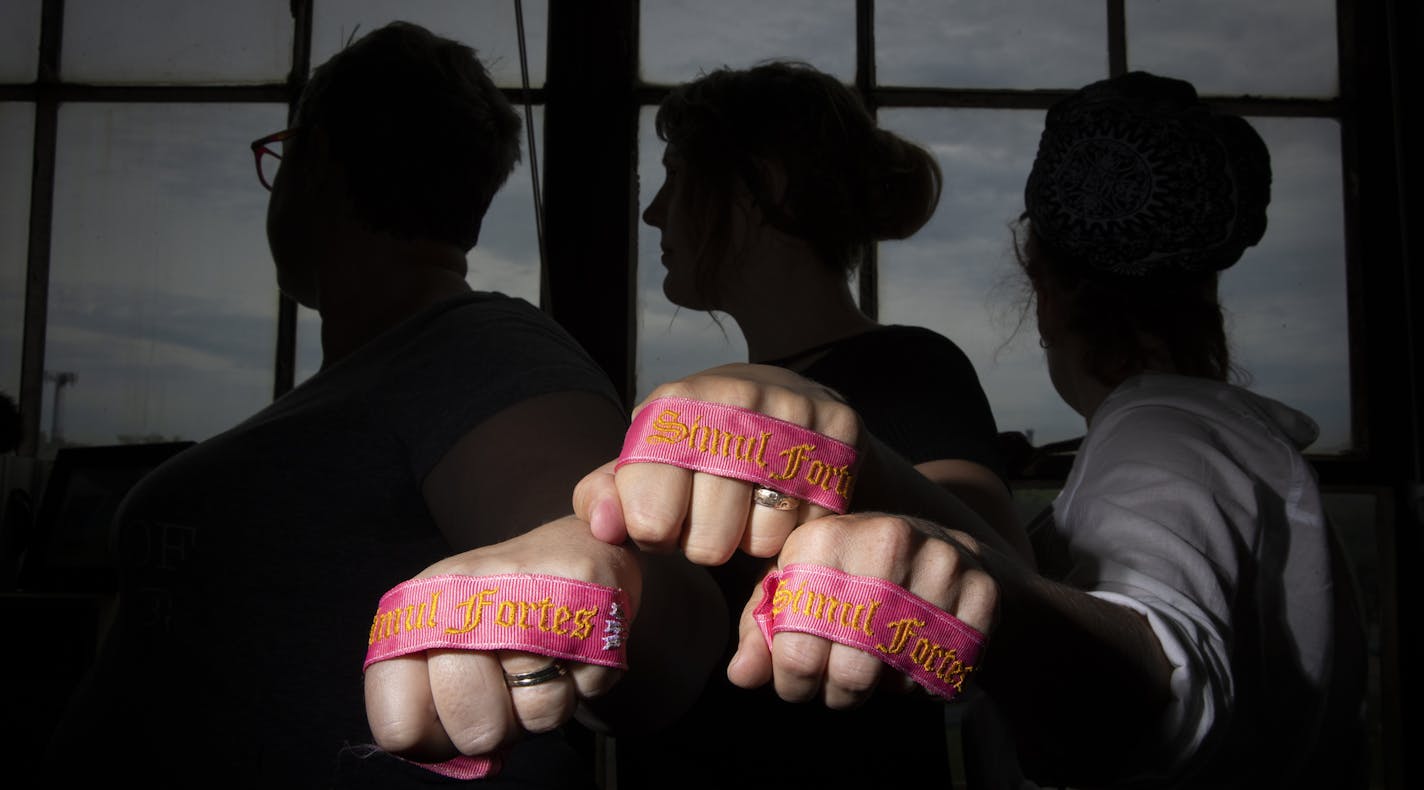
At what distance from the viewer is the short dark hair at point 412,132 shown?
623 millimetres

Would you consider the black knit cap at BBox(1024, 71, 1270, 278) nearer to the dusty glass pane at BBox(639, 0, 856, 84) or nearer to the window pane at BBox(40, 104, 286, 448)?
the dusty glass pane at BBox(639, 0, 856, 84)

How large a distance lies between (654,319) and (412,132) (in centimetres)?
72

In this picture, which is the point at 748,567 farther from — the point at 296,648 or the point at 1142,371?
the point at 1142,371

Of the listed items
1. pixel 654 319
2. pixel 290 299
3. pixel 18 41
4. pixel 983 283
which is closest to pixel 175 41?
pixel 18 41

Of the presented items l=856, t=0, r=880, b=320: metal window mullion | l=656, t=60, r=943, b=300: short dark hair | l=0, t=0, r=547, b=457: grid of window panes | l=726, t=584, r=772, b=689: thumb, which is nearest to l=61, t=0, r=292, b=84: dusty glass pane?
l=0, t=0, r=547, b=457: grid of window panes

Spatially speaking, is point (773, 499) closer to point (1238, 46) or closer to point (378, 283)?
point (378, 283)

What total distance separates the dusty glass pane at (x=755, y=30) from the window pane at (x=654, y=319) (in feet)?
0.46

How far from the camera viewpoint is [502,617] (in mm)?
213

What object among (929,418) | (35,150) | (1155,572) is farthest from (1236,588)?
(35,150)

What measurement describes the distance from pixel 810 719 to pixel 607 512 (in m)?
0.42

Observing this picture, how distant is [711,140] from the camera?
2.31ft

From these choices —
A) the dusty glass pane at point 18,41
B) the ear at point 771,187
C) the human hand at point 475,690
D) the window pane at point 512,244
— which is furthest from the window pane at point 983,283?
the dusty glass pane at point 18,41

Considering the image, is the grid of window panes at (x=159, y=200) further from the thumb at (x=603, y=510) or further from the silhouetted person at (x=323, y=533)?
the thumb at (x=603, y=510)

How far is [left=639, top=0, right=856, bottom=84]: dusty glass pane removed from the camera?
137 centimetres
